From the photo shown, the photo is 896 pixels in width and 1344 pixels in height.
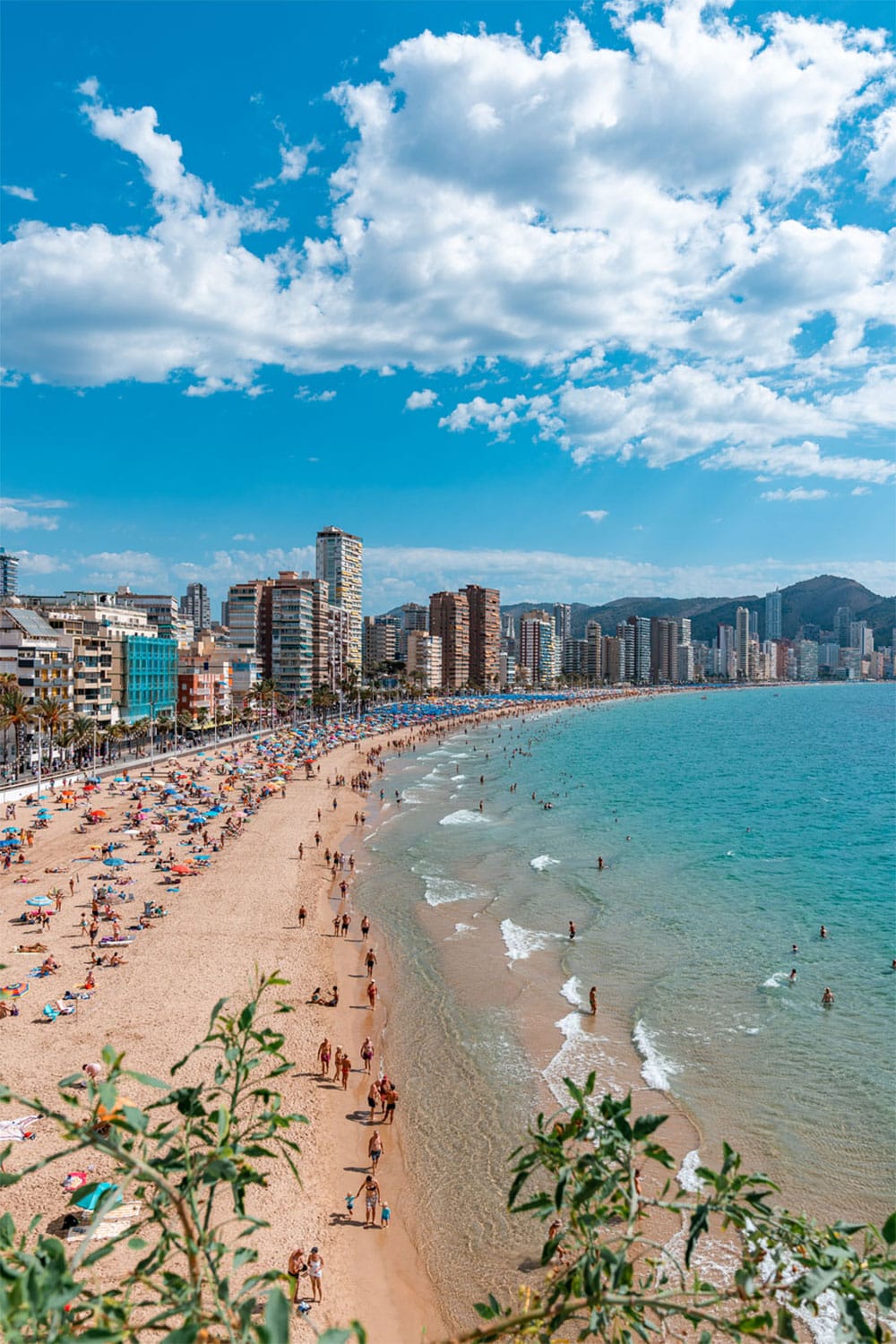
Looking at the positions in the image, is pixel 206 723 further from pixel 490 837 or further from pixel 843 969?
pixel 843 969

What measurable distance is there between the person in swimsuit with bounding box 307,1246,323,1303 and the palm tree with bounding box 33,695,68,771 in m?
48.0

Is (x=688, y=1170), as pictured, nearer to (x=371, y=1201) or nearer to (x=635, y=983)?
(x=371, y=1201)

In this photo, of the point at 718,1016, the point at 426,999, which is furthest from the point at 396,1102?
the point at 718,1016

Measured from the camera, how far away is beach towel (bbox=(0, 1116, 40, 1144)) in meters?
15.8

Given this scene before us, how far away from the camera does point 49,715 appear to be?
54531 mm

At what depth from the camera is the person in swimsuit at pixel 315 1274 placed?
1260 centimetres

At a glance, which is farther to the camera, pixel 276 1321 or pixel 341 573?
pixel 341 573


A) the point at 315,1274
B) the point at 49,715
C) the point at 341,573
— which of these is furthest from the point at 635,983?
the point at 341,573

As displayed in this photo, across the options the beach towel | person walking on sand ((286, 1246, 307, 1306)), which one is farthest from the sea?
the beach towel

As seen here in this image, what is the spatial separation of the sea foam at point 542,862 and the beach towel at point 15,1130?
82.3ft

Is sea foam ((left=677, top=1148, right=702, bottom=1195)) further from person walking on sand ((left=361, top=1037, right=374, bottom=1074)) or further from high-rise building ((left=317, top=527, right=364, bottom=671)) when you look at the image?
high-rise building ((left=317, top=527, right=364, bottom=671))

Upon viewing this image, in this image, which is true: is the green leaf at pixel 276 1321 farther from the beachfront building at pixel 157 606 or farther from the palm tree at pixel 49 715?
the beachfront building at pixel 157 606

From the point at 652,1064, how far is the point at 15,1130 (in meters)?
13.2

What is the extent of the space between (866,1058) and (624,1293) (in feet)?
65.9
